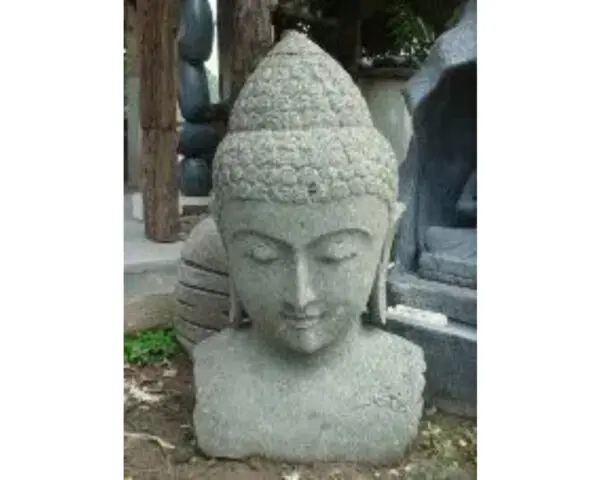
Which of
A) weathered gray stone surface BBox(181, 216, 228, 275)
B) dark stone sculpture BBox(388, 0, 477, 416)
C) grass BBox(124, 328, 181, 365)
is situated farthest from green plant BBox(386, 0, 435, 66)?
grass BBox(124, 328, 181, 365)

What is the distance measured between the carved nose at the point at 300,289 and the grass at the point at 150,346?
942 mm

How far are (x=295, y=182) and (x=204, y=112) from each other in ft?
11.5

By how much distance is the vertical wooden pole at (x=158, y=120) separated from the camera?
391 cm

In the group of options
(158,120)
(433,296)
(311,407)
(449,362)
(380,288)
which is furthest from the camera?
(158,120)

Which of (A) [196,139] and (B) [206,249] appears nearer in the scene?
(B) [206,249]

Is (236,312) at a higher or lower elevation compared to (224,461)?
higher

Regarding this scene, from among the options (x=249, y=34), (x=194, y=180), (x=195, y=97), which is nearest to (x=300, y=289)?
(x=249, y=34)

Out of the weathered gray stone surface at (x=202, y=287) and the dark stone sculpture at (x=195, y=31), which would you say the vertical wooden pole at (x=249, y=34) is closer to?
the weathered gray stone surface at (x=202, y=287)

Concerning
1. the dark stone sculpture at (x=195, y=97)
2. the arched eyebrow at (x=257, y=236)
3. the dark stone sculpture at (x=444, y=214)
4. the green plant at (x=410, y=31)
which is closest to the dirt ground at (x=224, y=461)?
the dark stone sculpture at (x=444, y=214)

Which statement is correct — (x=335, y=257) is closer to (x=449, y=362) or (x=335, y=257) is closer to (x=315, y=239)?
(x=315, y=239)

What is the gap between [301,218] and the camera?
1.92 m

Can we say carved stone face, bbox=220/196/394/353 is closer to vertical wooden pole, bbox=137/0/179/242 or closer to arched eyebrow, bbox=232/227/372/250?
arched eyebrow, bbox=232/227/372/250

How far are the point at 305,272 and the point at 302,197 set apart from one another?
177 millimetres

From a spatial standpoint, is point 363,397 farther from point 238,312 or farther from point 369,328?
point 238,312
